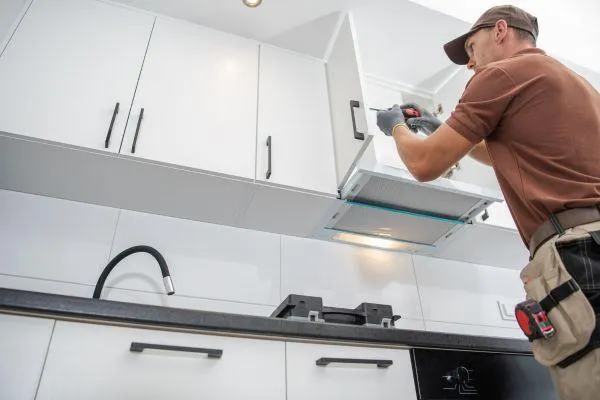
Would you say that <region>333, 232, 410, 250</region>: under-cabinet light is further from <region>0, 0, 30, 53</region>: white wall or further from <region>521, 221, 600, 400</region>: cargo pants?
<region>0, 0, 30, 53</region>: white wall

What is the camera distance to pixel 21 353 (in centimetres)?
84

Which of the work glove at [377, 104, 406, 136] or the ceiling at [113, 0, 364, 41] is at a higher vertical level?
the ceiling at [113, 0, 364, 41]

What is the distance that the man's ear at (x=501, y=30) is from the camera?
127 centimetres

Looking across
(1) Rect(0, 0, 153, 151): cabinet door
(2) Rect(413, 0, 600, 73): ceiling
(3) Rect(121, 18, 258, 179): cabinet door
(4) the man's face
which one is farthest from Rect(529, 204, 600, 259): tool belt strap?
(2) Rect(413, 0, 600, 73): ceiling

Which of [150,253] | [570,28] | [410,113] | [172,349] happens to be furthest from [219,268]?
[570,28]

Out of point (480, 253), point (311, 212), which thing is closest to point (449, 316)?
point (480, 253)

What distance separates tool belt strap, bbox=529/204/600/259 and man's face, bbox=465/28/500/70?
24.3 inches

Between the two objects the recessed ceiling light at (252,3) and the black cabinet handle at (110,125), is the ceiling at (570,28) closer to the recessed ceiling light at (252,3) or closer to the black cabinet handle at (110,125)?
the recessed ceiling light at (252,3)

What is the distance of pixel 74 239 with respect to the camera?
1.53 m

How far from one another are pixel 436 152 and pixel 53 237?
1.35m

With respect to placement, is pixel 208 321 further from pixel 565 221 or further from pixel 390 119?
pixel 390 119

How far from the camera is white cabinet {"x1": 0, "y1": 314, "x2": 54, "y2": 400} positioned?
816mm

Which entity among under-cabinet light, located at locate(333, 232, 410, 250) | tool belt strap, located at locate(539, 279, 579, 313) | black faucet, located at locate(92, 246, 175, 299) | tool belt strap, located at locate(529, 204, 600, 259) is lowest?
tool belt strap, located at locate(539, 279, 579, 313)

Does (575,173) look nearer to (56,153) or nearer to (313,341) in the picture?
(313,341)
